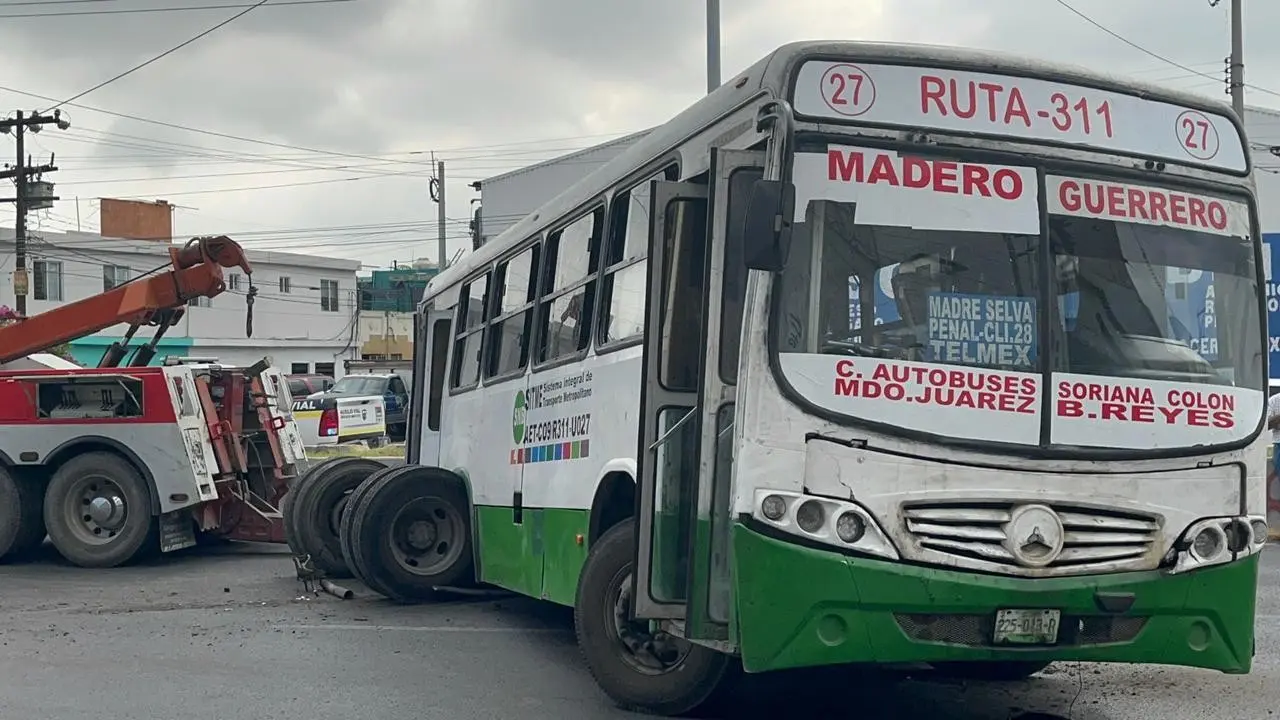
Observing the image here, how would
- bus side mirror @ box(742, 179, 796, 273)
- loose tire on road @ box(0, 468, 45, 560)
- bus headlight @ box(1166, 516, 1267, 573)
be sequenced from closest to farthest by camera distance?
bus side mirror @ box(742, 179, 796, 273) < bus headlight @ box(1166, 516, 1267, 573) < loose tire on road @ box(0, 468, 45, 560)

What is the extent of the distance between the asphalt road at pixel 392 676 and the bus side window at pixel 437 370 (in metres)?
1.67

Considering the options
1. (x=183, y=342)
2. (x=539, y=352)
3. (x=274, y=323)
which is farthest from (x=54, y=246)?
(x=539, y=352)

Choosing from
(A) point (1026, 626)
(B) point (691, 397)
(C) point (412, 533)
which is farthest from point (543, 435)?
(A) point (1026, 626)

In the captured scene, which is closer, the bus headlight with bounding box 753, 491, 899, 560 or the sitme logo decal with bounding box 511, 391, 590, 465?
the bus headlight with bounding box 753, 491, 899, 560

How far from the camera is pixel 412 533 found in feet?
33.5

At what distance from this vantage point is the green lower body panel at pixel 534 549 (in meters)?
7.68

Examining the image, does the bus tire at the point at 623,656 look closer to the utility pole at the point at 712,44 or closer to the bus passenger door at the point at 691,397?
the bus passenger door at the point at 691,397

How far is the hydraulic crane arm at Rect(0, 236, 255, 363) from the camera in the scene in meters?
14.3

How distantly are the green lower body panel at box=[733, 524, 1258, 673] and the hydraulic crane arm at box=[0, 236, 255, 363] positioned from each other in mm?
10058

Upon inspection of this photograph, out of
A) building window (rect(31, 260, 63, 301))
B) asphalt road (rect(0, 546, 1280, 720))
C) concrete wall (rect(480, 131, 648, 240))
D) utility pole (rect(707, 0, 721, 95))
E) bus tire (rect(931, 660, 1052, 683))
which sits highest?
concrete wall (rect(480, 131, 648, 240))

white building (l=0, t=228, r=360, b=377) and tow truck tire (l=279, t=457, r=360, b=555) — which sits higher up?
white building (l=0, t=228, r=360, b=377)

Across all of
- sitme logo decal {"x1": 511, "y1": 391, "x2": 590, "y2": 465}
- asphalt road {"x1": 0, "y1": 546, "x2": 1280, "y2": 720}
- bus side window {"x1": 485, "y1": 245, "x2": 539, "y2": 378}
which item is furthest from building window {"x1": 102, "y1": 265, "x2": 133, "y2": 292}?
sitme logo decal {"x1": 511, "y1": 391, "x2": 590, "y2": 465}

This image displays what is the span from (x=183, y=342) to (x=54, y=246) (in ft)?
17.9

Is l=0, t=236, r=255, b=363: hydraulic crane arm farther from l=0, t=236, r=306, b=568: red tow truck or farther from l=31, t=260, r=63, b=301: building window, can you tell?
l=31, t=260, r=63, b=301: building window
